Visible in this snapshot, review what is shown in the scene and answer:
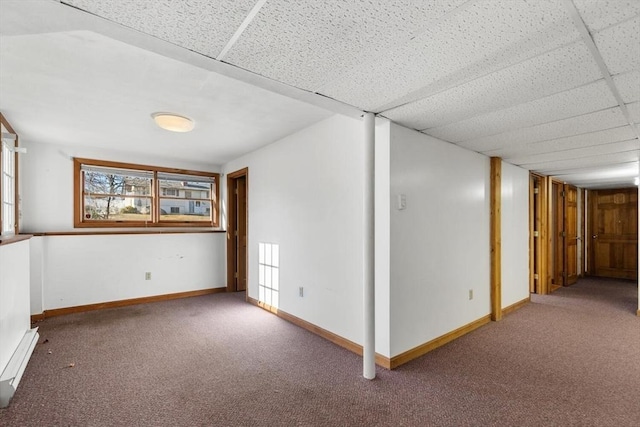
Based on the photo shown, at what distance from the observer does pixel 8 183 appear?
338cm

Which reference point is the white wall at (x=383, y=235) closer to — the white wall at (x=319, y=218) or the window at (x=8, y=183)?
the white wall at (x=319, y=218)

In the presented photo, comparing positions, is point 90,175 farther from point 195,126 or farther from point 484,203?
point 484,203

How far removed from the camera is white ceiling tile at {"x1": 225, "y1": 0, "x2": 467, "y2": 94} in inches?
47.6

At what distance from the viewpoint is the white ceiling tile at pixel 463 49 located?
4.07 ft

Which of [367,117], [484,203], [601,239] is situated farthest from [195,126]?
[601,239]

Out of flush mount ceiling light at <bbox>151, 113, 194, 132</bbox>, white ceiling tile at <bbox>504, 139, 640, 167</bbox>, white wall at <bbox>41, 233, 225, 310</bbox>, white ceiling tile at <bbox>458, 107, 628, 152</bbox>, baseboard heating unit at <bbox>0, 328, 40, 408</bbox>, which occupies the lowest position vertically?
baseboard heating unit at <bbox>0, 328, 40, 408</bbox>

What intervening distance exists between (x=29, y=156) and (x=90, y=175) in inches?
26.7

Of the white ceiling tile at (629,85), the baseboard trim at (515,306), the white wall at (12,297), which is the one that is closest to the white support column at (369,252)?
the white ceiling tile at (629,85)

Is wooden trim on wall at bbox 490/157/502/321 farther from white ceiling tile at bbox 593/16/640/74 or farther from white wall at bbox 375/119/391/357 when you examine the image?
white ceiling tile at bbox 593/16/640/74

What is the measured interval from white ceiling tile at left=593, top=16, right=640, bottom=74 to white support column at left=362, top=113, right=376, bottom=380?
1366 mm

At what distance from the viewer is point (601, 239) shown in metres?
6.65

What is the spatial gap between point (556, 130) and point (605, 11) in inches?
68.1

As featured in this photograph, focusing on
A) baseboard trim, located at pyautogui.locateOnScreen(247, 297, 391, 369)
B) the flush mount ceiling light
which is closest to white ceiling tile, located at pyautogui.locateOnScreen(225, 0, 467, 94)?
the flush mount ceiling light

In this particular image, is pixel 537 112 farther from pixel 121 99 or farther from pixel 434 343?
pixel 121 99
